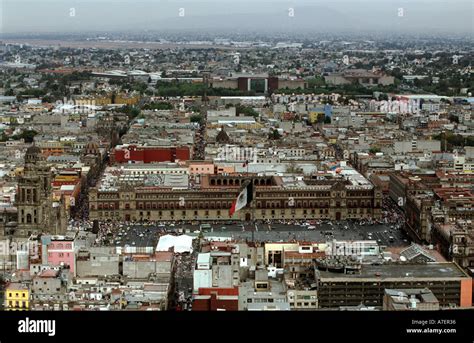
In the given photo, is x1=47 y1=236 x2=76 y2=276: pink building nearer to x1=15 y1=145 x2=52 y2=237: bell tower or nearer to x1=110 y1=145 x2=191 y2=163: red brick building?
x1=15 y1=145 x2=52 y2=237: bell tower

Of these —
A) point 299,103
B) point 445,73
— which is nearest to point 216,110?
point 299,103

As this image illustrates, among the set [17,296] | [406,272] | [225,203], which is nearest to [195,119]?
[225,203]

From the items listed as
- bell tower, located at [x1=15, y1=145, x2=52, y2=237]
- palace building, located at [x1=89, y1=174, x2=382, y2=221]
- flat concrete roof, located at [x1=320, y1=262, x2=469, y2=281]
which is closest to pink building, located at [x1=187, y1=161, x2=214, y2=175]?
palace building, located at [x1=89, y1=174, x2=382, y2=221]

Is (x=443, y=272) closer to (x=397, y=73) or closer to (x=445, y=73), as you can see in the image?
(x=445, y=73)

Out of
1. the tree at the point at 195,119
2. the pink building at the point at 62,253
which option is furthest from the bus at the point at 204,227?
the tree at the point at 195,119

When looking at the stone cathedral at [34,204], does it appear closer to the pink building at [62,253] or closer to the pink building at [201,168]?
the pink building at [62,253]
